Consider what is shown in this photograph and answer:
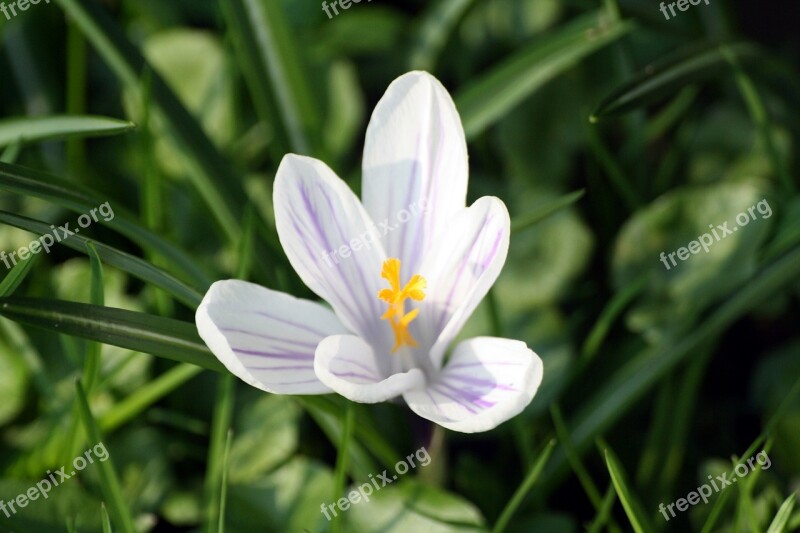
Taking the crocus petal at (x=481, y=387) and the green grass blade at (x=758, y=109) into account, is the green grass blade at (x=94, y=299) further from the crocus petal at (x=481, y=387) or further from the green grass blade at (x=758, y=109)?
the green grass blade at (x=758, y=109)

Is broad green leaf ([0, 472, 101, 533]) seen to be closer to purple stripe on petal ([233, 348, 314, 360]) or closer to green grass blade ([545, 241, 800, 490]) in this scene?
purple stripe on petal ([233, 348, 314, 360])

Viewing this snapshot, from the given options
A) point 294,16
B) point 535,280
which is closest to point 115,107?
point 294,16

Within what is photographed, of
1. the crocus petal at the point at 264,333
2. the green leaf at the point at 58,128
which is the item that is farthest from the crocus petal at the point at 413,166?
the green leaf at the point at 58,128

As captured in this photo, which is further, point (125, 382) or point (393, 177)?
point (125, 382)

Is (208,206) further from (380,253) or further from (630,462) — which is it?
(630,462)

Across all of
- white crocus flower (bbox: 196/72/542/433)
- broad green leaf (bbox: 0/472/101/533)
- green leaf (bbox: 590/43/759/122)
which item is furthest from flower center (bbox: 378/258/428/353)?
broad green leaf (bbox: 0/472/101/533)

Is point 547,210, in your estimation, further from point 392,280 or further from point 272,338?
point 272,338

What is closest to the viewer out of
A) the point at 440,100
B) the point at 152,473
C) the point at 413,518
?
the point at 440,100
